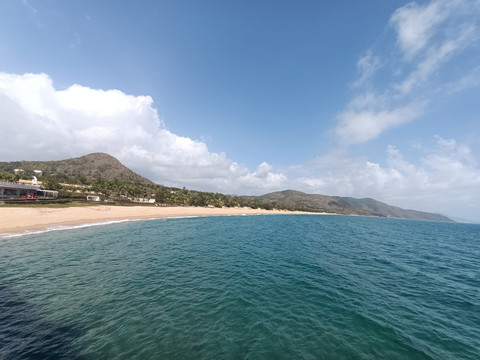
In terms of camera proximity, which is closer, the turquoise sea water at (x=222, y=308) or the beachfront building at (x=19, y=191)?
the turquoise sea water at (x=222, y=308)

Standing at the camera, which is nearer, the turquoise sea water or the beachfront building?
the turquoise sea water

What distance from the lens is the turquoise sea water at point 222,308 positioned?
10.9 m

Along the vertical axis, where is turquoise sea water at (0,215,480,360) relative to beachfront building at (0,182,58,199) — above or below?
below

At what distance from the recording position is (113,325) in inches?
484

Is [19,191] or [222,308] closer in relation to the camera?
[222,308]

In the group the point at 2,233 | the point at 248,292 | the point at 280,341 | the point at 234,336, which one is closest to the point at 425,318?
the point at 280,341

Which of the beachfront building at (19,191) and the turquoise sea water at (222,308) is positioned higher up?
Result: the beachfront building at (19,191)

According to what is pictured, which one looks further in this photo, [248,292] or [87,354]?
[248,292]

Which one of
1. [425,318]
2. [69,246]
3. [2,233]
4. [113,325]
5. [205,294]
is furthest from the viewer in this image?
[2,233]

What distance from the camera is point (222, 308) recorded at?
14844 mm

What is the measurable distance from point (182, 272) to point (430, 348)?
20.8 m

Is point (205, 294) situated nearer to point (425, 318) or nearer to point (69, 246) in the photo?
point (425, 318)

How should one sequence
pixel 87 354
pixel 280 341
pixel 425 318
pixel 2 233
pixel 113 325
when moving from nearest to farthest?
1. pixel 87 354
2. pixel 280 341
3. pixel 113 325
4. pixel 425 318
5. pixel 2 233

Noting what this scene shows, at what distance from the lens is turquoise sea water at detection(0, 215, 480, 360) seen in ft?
35.7
